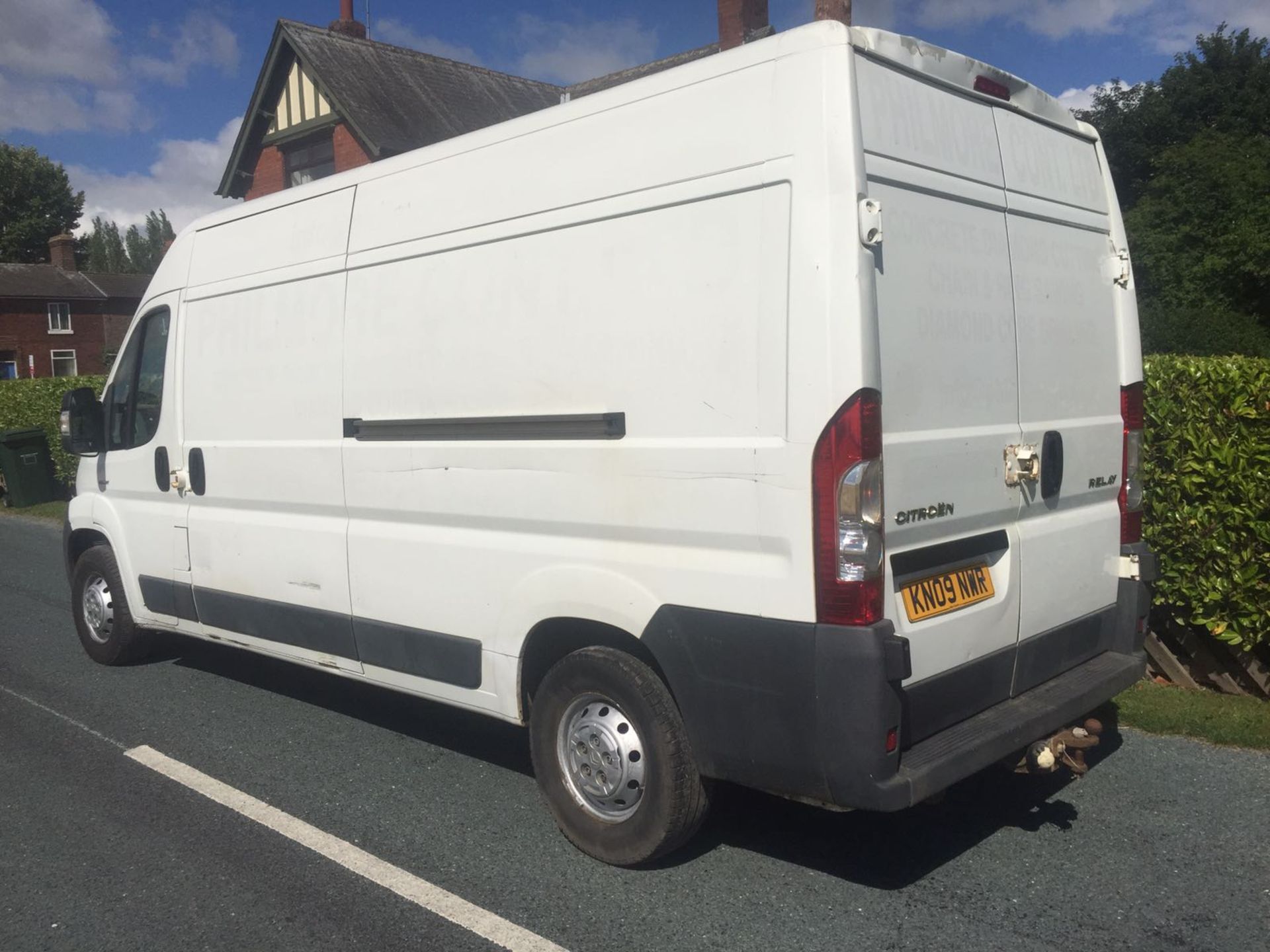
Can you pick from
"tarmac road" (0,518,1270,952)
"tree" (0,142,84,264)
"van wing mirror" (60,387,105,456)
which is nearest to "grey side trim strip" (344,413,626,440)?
Answer: "tarmac road" (0,518,1270,952)

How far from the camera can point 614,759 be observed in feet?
13.5

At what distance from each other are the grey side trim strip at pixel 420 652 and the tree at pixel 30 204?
2922 inches

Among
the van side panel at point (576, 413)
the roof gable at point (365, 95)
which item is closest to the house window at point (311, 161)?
the roof gable at point (365, 95)

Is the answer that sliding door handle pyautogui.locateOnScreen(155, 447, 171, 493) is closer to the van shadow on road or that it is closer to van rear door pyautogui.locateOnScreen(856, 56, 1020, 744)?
the van shadow on road

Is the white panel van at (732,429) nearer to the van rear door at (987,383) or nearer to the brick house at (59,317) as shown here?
the van rear door at (987,383)

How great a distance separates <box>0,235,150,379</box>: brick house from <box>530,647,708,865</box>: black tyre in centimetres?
5171

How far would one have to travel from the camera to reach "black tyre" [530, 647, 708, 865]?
3939mm

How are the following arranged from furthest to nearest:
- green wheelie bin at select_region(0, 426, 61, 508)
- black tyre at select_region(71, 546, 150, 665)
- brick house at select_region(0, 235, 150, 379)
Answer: brick house at select_region(0, 235, 150, 379) < green wheelie bin at select_region(0, 426, 61, 508) < black tyre at select_region(71, 546, 150, 665)

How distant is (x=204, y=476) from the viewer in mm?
6035

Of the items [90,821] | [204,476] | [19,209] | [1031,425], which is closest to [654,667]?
[1031,425]

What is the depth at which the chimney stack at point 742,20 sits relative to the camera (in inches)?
811

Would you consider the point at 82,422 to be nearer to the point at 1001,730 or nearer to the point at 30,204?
the point at 1001,730

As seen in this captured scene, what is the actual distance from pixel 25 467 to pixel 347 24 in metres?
13.7

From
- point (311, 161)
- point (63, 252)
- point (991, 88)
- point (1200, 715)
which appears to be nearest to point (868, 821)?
point (1200, 715)
